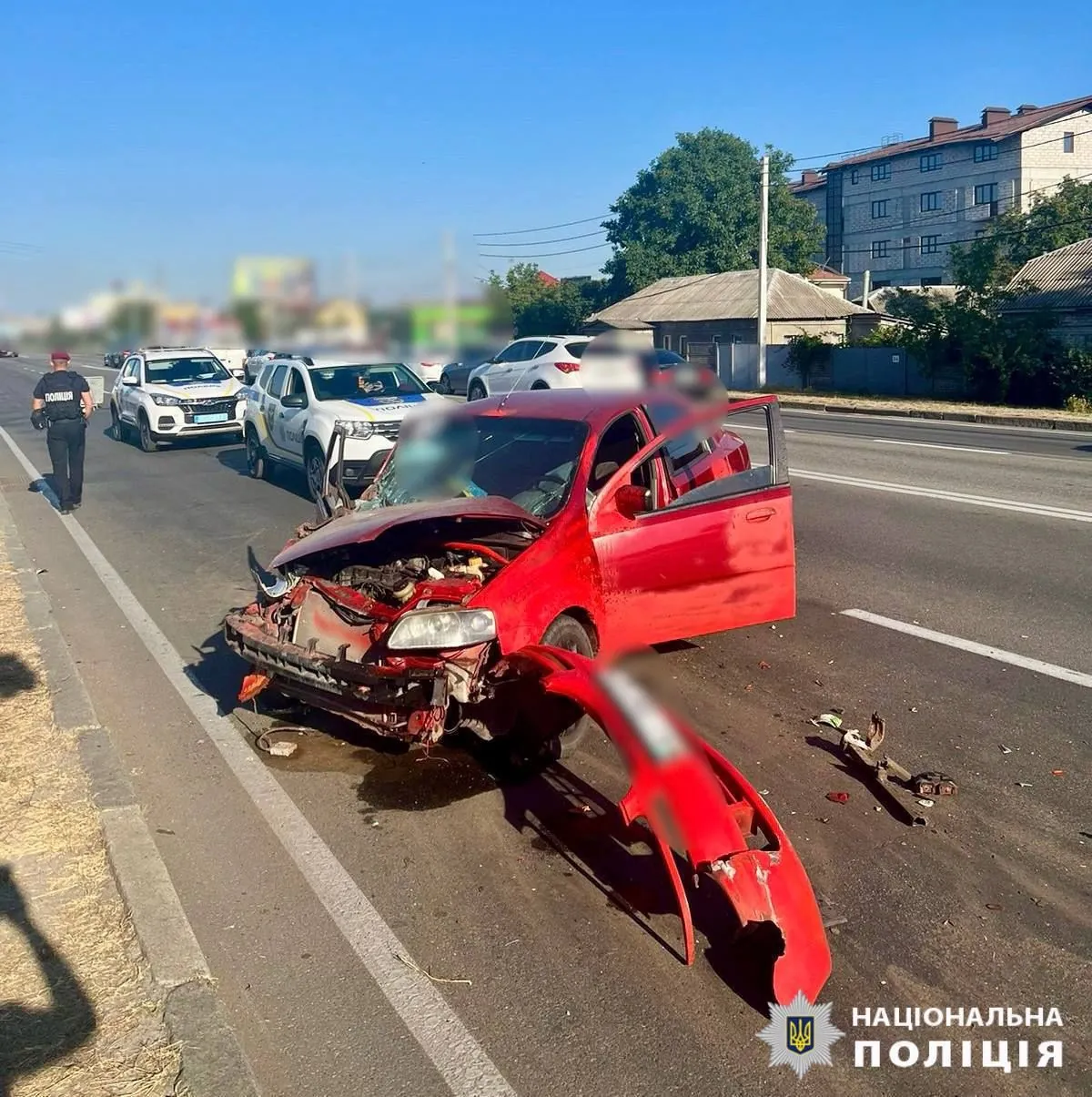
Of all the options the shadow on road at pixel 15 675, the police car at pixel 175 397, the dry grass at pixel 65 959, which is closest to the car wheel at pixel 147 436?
the police car at pixel 175 397

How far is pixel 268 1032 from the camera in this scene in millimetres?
3529

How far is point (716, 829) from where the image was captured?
3777 mm

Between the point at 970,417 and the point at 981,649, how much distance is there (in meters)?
20.0

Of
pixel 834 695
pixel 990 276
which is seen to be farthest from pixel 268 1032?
pixel 990 276

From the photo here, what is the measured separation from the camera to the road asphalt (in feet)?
11.3

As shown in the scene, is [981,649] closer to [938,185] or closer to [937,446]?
[937,446]

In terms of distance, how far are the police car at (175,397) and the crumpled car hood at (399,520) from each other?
1345cm

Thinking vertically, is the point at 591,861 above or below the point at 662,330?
below

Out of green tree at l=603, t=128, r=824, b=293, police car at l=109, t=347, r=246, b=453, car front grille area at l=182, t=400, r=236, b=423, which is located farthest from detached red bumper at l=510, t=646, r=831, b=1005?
green tree at l=603, t=128, r=824, b=293

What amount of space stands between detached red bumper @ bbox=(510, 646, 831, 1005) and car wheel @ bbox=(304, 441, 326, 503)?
32.3ft

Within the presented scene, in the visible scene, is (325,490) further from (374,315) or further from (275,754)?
(374,315)

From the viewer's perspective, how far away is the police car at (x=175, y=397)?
20.0m

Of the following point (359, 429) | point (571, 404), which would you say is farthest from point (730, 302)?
point (571, 404)

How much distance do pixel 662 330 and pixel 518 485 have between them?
147 feet
